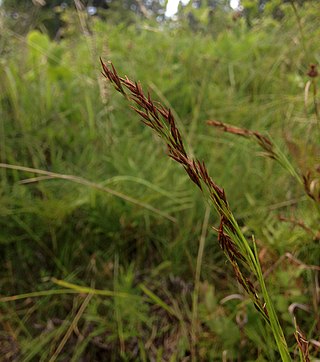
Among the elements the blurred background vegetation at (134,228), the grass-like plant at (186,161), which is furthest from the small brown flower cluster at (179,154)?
the blurred background vegetation at (134,228)

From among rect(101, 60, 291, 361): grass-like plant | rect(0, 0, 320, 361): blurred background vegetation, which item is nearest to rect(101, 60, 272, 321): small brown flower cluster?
rect(101, 60, 291, 361): grass-like plant

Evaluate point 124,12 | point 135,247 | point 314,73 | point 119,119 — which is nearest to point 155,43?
point 119,119

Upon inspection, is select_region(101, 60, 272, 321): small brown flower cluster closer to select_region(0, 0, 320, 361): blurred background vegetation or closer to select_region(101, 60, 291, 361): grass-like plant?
select_region(101, 60, 291, 361): grass-like plant

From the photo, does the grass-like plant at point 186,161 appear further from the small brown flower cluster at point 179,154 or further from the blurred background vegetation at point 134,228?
the blurred background vegetation at point 134,228

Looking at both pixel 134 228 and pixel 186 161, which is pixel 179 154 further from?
pixel 134 228

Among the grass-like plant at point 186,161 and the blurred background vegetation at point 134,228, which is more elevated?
the grass-like plant at point 186,161

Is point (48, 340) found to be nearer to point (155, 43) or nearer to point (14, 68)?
point (14, 68)

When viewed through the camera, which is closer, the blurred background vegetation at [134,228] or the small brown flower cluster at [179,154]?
the small brown flower cluster at [179,154]

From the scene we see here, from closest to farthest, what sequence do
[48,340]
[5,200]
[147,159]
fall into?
1. [48,340]
2. [5,200]
3. [147,159]
